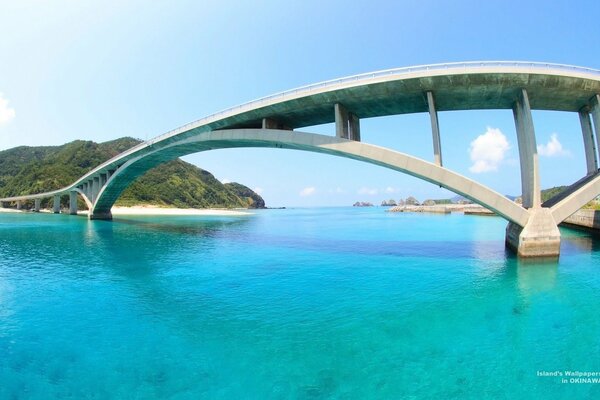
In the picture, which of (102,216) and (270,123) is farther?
(102,216)

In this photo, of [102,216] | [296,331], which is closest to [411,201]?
[102,216]

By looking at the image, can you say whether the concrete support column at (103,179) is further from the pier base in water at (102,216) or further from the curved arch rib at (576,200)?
the curved arch rib at (576,200)

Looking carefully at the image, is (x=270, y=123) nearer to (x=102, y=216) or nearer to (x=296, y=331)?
(x=296, y=331)

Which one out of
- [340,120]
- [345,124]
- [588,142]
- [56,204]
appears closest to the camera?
[588,142]

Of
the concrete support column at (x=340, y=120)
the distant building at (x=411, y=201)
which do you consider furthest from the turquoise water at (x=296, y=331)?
the distant building at (x=411, y=201)

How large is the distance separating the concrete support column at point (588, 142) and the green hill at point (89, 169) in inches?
3965

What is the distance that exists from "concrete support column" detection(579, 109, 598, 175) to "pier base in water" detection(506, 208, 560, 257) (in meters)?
6.59

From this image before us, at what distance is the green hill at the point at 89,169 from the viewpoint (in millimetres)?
94312

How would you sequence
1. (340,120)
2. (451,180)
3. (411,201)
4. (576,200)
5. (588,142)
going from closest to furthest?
(576,200) < (451,180) < (588,142) < (340,120) < (411,201)

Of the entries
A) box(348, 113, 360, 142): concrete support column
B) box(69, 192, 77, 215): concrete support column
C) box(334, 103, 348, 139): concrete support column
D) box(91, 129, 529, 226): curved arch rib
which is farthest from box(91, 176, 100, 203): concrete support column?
box(334, 103, 348, 139): concrete support column

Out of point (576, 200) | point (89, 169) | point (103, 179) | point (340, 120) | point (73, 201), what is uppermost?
point (89, 169)

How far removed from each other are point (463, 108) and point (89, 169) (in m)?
118

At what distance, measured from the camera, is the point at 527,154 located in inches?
729

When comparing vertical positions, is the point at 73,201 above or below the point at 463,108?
below
